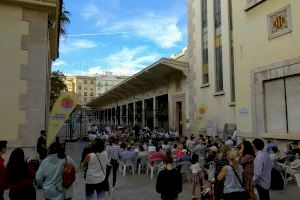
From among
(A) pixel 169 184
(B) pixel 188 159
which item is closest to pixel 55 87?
(B) pixel 188 159

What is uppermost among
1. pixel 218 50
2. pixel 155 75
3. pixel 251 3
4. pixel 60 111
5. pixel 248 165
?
pixel 251 3

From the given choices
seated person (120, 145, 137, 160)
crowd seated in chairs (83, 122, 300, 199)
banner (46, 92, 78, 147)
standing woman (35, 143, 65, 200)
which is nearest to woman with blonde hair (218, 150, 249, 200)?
crowd seated in chairs (83, 122, 300, 199)

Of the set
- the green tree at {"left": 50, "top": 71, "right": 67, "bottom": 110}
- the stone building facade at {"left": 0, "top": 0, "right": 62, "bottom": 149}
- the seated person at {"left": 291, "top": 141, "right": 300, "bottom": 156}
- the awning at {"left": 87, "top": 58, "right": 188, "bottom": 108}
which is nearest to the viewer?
the stone building facade at {"left": 0, "top": 0, "right": 62, "bottom": 149}

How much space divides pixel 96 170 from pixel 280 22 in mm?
9998

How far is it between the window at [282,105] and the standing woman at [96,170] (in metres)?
8.79

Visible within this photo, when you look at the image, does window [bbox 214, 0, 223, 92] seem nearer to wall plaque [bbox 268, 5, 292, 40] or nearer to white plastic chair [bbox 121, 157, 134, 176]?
wall plaque [bbox 268, 5, 292, 40]

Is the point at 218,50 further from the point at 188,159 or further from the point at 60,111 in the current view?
the point at 60,111

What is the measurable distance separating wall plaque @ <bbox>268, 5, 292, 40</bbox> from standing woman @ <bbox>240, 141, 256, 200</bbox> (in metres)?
7.91

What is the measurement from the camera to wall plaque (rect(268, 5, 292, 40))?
45.8 feet

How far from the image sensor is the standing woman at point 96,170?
7527mm

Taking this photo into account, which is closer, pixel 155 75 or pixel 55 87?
pixel 155 75

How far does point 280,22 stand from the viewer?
14391 mm

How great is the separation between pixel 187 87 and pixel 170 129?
15.2ft

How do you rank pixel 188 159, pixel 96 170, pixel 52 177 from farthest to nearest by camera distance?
1. pixel 188 159
2. pixel 96 170
3. pixel 52 177
